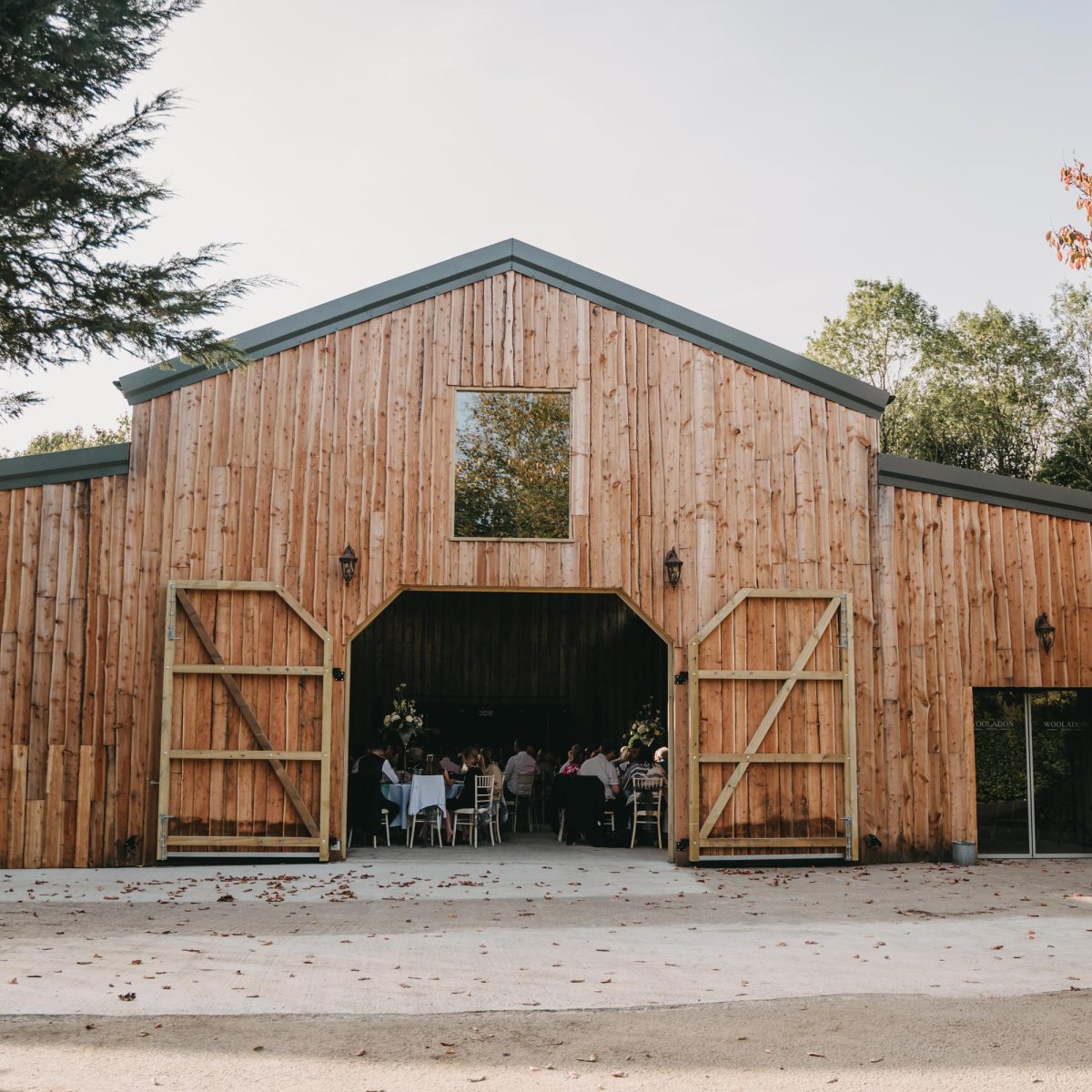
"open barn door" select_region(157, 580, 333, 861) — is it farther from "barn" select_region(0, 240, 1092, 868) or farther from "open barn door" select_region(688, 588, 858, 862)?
"open barn door" select_region(688, 588, 858, 862)

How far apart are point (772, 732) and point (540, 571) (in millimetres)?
3040

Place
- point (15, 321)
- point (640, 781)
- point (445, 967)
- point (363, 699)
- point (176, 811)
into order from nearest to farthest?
point (445, 967) < point (15, 321) < point (176, 811) < point (640, 781) < point (363, 699)

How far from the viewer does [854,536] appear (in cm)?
1262

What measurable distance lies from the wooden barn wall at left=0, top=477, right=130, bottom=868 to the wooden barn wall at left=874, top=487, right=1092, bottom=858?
8.02 meters

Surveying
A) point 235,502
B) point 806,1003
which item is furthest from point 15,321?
point 806,1003

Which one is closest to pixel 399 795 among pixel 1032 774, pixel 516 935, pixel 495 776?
pixel 495 776

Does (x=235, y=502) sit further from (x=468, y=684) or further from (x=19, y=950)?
(x=468, y=684)

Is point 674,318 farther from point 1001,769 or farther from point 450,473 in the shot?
point 1001,769

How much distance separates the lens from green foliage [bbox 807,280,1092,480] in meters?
31.6

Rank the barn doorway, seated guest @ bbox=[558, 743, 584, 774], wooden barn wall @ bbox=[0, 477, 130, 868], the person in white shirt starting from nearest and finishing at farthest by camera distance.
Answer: wooden barn wall @ bbox=[0, 477, 130, 868] → seated guest @ bbox=[558, 743, 584, 774] → the person in white shirt → the barn doorway

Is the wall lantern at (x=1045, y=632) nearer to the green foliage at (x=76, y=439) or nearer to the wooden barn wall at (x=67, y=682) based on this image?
the wooden barn wall at (x=67, y=682)

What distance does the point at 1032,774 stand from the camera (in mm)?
13008

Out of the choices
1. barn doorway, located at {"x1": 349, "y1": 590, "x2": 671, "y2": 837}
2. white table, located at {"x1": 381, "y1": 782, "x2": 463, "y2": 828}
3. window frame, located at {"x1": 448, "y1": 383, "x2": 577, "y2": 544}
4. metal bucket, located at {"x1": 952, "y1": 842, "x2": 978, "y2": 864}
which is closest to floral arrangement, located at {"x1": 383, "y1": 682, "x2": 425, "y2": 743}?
white table, located at {"x1": 381, "y1": 782, "x2": 463, "y2": 828}

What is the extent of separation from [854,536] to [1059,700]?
3142 mm
